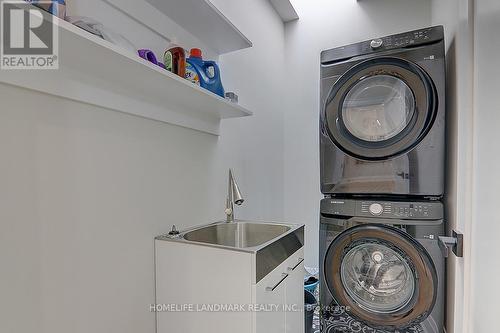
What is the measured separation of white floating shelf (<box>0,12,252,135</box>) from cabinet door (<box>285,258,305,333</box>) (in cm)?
97

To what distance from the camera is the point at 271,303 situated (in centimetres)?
122

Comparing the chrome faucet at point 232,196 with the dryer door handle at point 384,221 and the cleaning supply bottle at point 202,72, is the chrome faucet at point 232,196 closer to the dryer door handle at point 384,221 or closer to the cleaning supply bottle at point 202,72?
the cleaning supply bottle at point 202,72

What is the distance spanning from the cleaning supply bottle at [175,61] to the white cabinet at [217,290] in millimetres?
776

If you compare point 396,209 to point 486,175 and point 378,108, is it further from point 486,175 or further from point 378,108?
A: point 486,175

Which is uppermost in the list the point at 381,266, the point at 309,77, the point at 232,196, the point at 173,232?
the point at 309,77

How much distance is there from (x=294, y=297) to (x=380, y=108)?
1.27 m

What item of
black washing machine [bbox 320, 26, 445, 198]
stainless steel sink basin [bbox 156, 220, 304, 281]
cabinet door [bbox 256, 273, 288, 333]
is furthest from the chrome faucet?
black washing machine [bbox 320, 26, 445, 198]

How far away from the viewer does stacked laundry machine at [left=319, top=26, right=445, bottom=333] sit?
153 cm

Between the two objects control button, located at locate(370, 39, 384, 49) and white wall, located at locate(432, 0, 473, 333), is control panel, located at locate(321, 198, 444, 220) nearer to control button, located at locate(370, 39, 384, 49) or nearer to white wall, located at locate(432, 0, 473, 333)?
white wall, located at locate(432, 0, 473, 333)

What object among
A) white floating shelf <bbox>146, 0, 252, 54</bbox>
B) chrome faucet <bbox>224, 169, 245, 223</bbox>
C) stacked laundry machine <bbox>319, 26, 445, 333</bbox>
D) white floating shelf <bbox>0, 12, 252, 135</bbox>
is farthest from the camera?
chrome faucet <bbox>224, 169, 245, 223</bbox>

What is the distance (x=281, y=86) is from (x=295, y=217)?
1.45 meters

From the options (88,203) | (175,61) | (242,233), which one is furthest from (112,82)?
(242,233)

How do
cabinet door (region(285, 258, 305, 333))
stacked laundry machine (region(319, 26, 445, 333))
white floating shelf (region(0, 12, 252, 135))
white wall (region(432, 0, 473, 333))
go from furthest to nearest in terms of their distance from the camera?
stacked laundry machine (region(319, 26, 445, 333)) < cabinet door (region(285, 258, 305, 333)) < white wall (region(432, 0, 473, 333)) < white floating shelf (region(0, 12, 252, 135))

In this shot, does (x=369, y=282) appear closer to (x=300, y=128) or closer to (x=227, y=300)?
(x=227, y=300)
